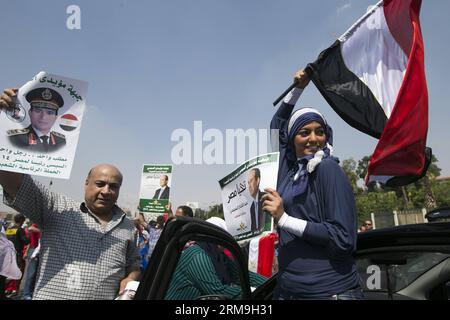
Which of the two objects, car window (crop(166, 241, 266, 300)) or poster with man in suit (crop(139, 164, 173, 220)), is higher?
poster with man in suit (crop(139, 164, 173, 220))

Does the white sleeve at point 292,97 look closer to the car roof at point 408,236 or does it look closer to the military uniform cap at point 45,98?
the car roof at point 408,236

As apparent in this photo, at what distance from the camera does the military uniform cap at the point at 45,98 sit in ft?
7.04

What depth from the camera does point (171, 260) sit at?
4.46ft

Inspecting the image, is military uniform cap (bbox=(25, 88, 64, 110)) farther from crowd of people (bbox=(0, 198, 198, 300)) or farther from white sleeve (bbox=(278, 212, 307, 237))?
crowd of people (bbox=(0, 198, 198, 300))

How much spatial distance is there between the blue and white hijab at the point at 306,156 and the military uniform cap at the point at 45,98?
1.49 metres

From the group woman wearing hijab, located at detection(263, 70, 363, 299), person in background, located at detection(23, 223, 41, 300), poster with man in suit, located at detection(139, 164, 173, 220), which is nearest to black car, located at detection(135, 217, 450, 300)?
woman wearing hijab, located at detection(263, 70, 363, 299)

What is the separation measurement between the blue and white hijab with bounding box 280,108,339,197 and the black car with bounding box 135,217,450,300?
0.53 meters

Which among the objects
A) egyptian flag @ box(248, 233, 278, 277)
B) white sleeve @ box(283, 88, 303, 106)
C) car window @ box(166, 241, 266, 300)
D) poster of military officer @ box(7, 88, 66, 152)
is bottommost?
car window @ box(166, 241, 266, 300)

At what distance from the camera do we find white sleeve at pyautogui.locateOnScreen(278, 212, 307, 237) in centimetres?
181

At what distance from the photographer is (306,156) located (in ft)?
6.84

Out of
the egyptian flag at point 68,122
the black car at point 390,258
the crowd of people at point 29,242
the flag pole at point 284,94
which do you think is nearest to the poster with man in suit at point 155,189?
the crowd of people at point 29,242
